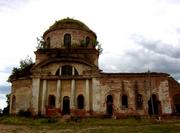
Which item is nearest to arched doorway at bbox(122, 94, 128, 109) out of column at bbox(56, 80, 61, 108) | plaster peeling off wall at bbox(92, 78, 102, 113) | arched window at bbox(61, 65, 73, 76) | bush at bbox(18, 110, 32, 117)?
plaster peeling off wall at bbox(92, 78, 102, 113)

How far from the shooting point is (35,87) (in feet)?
94.8

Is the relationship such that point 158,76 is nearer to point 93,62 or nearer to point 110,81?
point 110,81

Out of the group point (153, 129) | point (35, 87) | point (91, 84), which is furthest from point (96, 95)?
point (153, 129)

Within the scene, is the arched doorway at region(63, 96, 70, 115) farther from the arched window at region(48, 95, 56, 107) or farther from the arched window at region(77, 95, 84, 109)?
the arched window at region(48, 95, 56, 107)

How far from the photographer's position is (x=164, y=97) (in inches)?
1113

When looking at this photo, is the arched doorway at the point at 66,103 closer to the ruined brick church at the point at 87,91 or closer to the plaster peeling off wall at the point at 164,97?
the ruined brick church at the point at 87,91

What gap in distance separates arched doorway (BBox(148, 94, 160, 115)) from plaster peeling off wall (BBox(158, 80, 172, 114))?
1.77 feet

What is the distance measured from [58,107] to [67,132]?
40.2 ft

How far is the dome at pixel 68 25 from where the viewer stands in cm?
3379

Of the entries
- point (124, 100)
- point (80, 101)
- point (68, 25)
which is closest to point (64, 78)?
point (80, 101)

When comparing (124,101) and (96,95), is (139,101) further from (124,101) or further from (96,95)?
(96,95)

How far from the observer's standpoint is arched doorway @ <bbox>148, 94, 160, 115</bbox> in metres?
28.3

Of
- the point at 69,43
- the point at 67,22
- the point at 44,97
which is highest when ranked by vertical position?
the point at 67,22

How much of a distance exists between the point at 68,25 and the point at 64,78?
8162 mm
